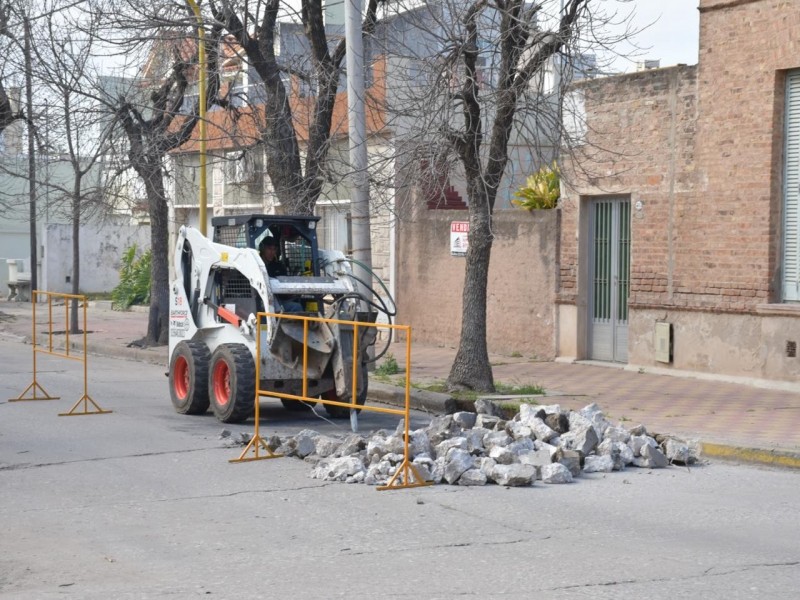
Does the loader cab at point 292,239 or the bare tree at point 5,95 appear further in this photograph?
the bare tree at point 5,95

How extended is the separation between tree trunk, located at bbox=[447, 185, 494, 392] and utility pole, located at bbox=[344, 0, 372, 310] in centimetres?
168

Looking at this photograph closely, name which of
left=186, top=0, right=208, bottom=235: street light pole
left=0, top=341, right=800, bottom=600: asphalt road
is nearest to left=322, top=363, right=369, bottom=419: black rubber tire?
left=0, top=341, right=800, bottom=600: asphalt road

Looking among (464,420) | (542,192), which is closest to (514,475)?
(464,420)

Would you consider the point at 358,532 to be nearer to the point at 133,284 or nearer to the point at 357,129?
the point at 357,129

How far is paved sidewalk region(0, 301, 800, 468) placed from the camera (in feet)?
35.8

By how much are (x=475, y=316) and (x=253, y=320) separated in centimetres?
302

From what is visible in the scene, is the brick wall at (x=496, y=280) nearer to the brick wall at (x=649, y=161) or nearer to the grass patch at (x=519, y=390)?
the brick wall at (x=649, y=161)

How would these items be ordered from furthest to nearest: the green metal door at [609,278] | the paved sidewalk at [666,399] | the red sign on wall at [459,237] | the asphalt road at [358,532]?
the red sign on wall at [459,237], the green metal door at [609,278], the paved sidewalk at [666,399], the asphalt road at [358,532]

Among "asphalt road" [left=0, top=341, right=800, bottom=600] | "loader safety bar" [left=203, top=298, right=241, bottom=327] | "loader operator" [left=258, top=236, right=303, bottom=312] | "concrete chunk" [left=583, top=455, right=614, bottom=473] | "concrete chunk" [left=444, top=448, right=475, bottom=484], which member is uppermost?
"loader operator" [left=258, top=236, right=303, bottom=312]

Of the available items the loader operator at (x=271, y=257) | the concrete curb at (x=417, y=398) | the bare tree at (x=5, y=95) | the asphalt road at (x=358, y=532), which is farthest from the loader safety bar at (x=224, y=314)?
the bare tree at (x=5, y=95)

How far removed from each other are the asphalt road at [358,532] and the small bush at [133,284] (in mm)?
20630

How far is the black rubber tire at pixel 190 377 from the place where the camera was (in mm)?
13273

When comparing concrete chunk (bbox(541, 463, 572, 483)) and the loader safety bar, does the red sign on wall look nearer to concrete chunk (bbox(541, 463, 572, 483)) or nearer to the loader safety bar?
the loader safety bar

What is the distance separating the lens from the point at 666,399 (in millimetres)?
14031
